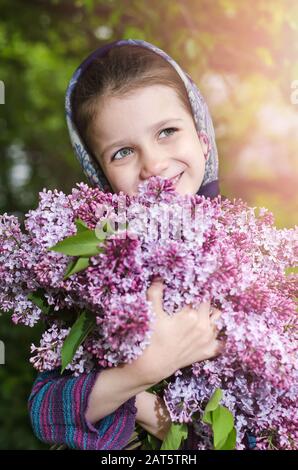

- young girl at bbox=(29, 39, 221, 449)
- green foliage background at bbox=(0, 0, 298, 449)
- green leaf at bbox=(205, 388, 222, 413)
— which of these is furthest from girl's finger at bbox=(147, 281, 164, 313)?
green foliage background at bbox=(0, 0, 298, 449)

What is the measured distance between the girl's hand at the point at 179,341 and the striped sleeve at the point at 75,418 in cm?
19

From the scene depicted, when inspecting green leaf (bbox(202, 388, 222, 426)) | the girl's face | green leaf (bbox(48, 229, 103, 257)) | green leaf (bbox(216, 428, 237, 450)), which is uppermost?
the girl's face

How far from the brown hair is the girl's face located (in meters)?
0.03

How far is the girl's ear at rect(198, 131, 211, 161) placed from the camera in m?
2.12

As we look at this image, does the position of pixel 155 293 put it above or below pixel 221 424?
above

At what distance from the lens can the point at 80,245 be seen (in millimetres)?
1450

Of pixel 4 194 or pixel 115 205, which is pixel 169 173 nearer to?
pixel 115 205

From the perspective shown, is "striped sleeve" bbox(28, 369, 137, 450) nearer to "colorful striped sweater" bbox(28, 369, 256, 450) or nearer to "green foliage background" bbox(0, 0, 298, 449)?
"colorful striped sweater" bbox(28, 369, 256, 450)

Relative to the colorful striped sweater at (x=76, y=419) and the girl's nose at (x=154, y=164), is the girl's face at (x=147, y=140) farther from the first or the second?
the colorful striped sweater at (x=76, y=419)

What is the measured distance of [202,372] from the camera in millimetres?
1604

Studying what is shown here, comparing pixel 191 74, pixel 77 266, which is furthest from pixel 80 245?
pixel 191 74

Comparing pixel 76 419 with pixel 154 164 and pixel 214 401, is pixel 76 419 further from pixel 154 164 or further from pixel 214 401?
pixel 154 164

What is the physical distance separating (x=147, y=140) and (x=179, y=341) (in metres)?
0.64

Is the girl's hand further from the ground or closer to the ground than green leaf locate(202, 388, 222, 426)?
further from the ground
